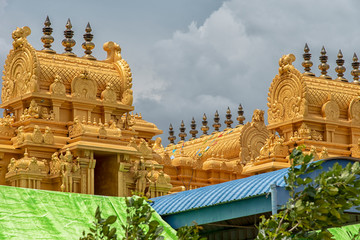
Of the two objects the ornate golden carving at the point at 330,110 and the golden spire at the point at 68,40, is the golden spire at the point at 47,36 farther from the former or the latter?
the ornate golden carving at the point at 330,110

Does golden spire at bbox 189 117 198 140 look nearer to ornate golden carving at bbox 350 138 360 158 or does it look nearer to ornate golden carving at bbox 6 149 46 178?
ornate golden carving at bbox 350 138 360 158

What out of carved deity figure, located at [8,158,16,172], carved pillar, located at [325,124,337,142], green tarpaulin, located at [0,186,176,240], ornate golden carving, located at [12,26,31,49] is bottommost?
green tarpaulin, located at [0,186,176,240]

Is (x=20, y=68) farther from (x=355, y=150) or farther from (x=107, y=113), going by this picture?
(x=355, y=150)

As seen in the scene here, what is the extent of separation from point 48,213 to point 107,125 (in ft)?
36.5

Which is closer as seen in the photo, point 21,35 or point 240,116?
point 21,35

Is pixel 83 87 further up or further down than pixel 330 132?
further up

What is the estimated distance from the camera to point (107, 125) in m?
31.5

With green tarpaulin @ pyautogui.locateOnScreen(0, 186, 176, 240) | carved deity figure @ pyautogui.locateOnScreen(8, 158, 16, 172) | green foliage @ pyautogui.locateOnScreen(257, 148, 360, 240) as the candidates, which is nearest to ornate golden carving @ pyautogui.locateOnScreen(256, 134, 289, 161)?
carved deity figure @ pyautogui.locateOnScreen(8, 158, 16, 172)

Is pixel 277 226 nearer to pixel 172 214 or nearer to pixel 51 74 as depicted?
pixel 172 214

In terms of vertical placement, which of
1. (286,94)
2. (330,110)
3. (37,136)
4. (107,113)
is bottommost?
(37,136)

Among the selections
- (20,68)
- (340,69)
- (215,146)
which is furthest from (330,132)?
(20,68)

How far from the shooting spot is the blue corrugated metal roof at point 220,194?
66.1ft

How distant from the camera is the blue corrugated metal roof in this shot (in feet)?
66.1

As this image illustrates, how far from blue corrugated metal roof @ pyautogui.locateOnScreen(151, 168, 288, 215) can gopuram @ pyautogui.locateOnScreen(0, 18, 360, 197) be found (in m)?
7.01
